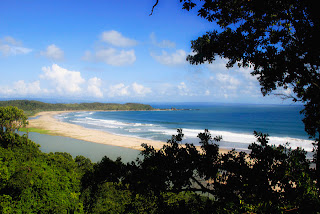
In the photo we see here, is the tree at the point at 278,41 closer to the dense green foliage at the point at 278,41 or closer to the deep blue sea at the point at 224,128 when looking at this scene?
the dense green foliage at the point at 278,41

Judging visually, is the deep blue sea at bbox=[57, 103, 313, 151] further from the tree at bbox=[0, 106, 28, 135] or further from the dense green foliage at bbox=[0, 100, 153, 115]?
the dense green foliage at bbox=[0, 100, 153, 115]

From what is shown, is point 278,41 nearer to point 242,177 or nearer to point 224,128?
point 242,177

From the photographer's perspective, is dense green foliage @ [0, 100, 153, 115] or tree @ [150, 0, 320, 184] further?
dense green foliage @ [0, 100, 153, 115]

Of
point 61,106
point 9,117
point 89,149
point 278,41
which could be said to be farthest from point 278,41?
point 61,106

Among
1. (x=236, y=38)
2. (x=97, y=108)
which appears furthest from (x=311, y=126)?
(x=97, y=108)

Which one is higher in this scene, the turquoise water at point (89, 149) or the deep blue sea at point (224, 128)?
the deep blue sea at point (224, 128)

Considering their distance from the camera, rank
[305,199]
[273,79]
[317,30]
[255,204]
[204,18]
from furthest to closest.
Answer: [273,79], [204,18], [317,30], [255,204], [305,199]

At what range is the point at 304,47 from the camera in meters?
3.86

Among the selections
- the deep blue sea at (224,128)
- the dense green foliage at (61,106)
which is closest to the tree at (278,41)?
the deep blue sea at (224,128)

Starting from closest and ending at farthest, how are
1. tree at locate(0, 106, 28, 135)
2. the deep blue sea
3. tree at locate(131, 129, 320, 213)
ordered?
tree at locate(131, 129, 320, 213)
the deep blue sea
tree at locate(0, 106, 28, 135)

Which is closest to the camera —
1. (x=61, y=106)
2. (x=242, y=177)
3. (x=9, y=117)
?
(x=242, y=177)

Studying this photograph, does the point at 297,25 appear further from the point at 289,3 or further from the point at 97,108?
the point at 97,108

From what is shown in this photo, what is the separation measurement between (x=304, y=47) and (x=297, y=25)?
0.56 metres

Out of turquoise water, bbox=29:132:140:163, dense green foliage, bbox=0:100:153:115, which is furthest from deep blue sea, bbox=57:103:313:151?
dense green foliage, bbox=0:100:153:115
